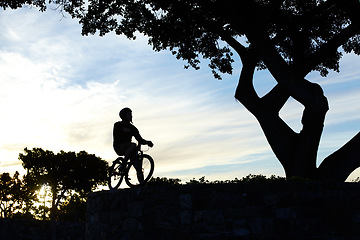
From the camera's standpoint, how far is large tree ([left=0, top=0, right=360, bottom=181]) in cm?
1364

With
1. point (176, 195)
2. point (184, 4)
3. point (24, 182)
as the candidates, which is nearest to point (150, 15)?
point (184, 4)

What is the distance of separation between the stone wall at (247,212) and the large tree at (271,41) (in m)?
3.71

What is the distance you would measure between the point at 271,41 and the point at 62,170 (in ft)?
90.6

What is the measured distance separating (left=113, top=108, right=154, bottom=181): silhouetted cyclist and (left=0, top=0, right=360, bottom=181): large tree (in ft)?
15.5

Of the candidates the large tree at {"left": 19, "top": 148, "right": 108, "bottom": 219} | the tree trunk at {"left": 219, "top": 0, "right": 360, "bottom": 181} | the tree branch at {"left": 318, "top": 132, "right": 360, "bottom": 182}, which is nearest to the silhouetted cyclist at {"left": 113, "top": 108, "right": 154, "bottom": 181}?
the tree trunk at {"left": 219, "top": 0, "right": 360, "bottom": 181}

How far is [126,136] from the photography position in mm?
11406

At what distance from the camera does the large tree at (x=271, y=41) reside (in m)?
13.6

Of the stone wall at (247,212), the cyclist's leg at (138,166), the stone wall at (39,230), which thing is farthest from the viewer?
the stone wall at (39,230)

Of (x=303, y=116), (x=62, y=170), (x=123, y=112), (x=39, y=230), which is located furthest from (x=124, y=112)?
(x=62, y=170)

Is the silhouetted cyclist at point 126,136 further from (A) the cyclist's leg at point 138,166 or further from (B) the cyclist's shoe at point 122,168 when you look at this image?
(B) the cyclist's shoe at point 122,168

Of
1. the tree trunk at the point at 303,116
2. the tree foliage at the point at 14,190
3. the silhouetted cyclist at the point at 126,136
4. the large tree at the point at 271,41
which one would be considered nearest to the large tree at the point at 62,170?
the tree foliage at the point at 14,190

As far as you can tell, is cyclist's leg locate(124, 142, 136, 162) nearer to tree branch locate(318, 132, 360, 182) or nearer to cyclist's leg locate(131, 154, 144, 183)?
cyclist's leg locate(131, 154, 144, 183)

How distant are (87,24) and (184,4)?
12.2ft

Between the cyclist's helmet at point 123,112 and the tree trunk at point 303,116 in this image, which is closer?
the cyclist's helmet at point 123,112
